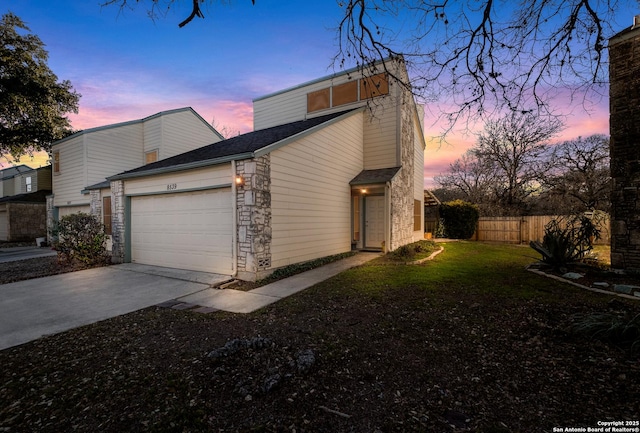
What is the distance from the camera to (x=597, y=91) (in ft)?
10.4

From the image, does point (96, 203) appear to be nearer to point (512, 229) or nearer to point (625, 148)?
point (625, 148)

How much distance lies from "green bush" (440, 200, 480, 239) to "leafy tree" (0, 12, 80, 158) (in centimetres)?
2300

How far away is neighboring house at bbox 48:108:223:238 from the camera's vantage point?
13453mm

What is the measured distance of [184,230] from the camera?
795 cm

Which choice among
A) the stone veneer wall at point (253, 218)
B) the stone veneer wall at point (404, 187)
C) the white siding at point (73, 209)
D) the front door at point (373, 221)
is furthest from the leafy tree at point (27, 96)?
the stone veneer wall at point (404, 187)

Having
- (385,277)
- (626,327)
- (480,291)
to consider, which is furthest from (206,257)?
(626,327)

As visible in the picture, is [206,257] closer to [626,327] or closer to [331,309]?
[331,309]

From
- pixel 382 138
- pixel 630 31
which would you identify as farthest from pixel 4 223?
pixel 630 31

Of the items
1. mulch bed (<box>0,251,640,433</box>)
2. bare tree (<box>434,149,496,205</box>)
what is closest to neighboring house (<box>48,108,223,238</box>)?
mulch bed (<box>0,251,640,433</box>)

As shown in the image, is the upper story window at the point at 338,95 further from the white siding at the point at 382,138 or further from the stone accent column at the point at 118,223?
the stone accent column at the point at 118,223

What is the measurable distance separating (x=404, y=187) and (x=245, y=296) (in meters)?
8.24

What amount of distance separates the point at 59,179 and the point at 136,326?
1622 cm

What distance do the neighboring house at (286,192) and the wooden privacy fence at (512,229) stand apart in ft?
18.5

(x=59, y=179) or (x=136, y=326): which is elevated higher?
(x=59, y=179)
